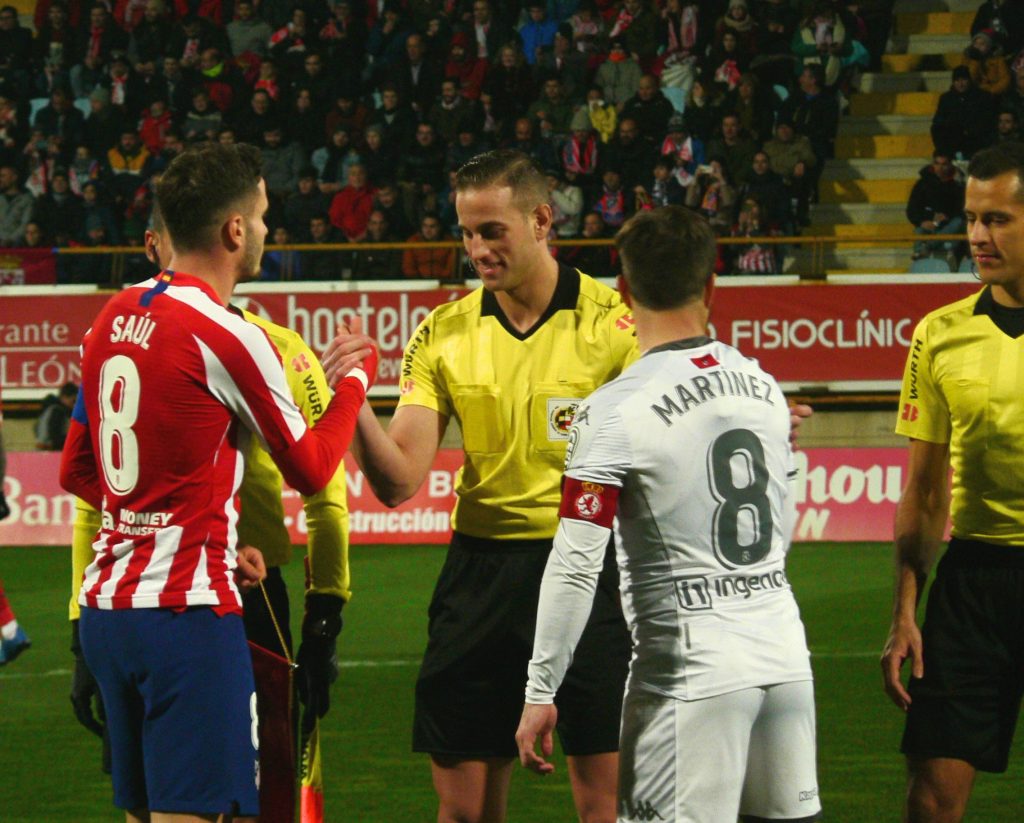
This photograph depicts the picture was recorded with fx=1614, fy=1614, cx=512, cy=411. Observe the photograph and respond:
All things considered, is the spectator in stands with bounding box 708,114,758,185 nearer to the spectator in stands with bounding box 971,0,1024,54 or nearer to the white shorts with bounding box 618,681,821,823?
the spectator in stands with bounding box 971,0,1024,54

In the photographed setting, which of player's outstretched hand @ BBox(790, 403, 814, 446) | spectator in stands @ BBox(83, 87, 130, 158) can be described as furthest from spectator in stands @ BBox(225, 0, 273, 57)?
player's outstretched hand @ BBox(790, 403, 814, 446)

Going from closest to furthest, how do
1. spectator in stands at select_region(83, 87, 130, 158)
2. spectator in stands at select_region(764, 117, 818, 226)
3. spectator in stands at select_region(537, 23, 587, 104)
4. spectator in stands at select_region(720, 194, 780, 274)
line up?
spectator in stands at select_region(720, 194, 780, 274), spectator in stands at select_region(764, 117, 818, 226), spectator in stands at select_region(537, 23, 587, 104), spectator in stands at select_region(83, 87, 130, 158)

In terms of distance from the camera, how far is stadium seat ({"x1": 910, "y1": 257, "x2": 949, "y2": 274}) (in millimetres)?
16109

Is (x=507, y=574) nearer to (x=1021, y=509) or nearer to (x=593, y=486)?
(x=593, y=486)

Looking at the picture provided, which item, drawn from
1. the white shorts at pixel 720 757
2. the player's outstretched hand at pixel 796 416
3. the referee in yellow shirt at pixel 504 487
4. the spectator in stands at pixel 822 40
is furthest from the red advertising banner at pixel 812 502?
the white shorts at pixel 720 757

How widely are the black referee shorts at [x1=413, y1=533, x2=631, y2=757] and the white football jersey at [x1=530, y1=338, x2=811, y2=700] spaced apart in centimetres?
87

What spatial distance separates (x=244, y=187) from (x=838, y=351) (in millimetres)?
13271

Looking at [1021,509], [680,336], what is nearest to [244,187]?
[680,336]

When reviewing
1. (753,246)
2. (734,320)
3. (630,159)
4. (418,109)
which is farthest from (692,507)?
(418,109)

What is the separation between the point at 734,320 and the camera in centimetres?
1625

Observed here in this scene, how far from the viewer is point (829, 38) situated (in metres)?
18.5

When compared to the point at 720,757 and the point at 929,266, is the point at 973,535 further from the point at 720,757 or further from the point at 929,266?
the point at 929,266

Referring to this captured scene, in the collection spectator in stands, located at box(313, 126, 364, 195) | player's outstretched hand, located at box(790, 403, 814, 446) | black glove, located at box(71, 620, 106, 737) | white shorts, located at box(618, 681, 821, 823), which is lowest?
black glove, located at box(71, 620, 106, 737)

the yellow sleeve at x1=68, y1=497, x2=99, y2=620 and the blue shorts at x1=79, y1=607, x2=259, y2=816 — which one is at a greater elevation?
the yellow sleeve at x1=68, y1=497, x2=99, y2=620
